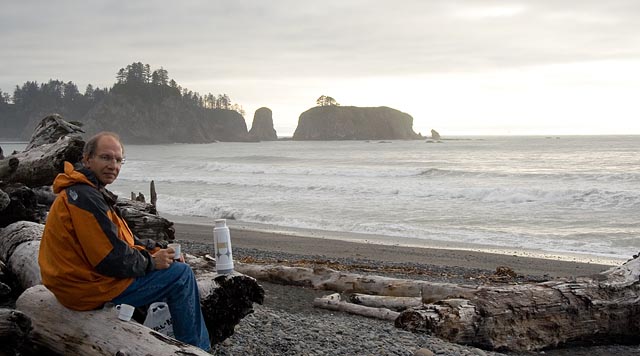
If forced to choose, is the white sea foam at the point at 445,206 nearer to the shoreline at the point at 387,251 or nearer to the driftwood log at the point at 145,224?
Result: the shoreline at the point at 387,251

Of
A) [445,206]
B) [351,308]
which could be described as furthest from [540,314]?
[445,206]

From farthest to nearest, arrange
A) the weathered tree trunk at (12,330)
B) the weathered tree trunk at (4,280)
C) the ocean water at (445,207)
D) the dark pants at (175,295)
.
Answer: the ocean water at (445,207)
the weathered tree trunk at (4,280)
the dark pants at (175,295)
the weathered tree trunk at (12,330)

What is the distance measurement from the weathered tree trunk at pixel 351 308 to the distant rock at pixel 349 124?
6300 inches

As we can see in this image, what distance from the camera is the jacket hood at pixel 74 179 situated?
160 inches

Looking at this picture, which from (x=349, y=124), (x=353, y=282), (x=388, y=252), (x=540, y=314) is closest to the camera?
(x=540, y=314)

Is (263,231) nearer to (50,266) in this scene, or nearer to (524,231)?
(524,231)

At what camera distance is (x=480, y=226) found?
752 inches

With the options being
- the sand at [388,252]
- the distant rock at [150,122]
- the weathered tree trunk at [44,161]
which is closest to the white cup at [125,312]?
the weathered tree trunk at [44,161]

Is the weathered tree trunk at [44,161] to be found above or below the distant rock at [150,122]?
below

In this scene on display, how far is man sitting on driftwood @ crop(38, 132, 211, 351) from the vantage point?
404 cm

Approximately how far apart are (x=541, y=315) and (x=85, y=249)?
5020 millimetres

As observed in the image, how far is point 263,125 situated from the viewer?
190 metres

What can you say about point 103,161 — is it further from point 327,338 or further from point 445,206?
point 445,206

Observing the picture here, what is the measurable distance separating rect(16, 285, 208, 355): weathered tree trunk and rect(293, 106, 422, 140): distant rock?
16369 centimetres
